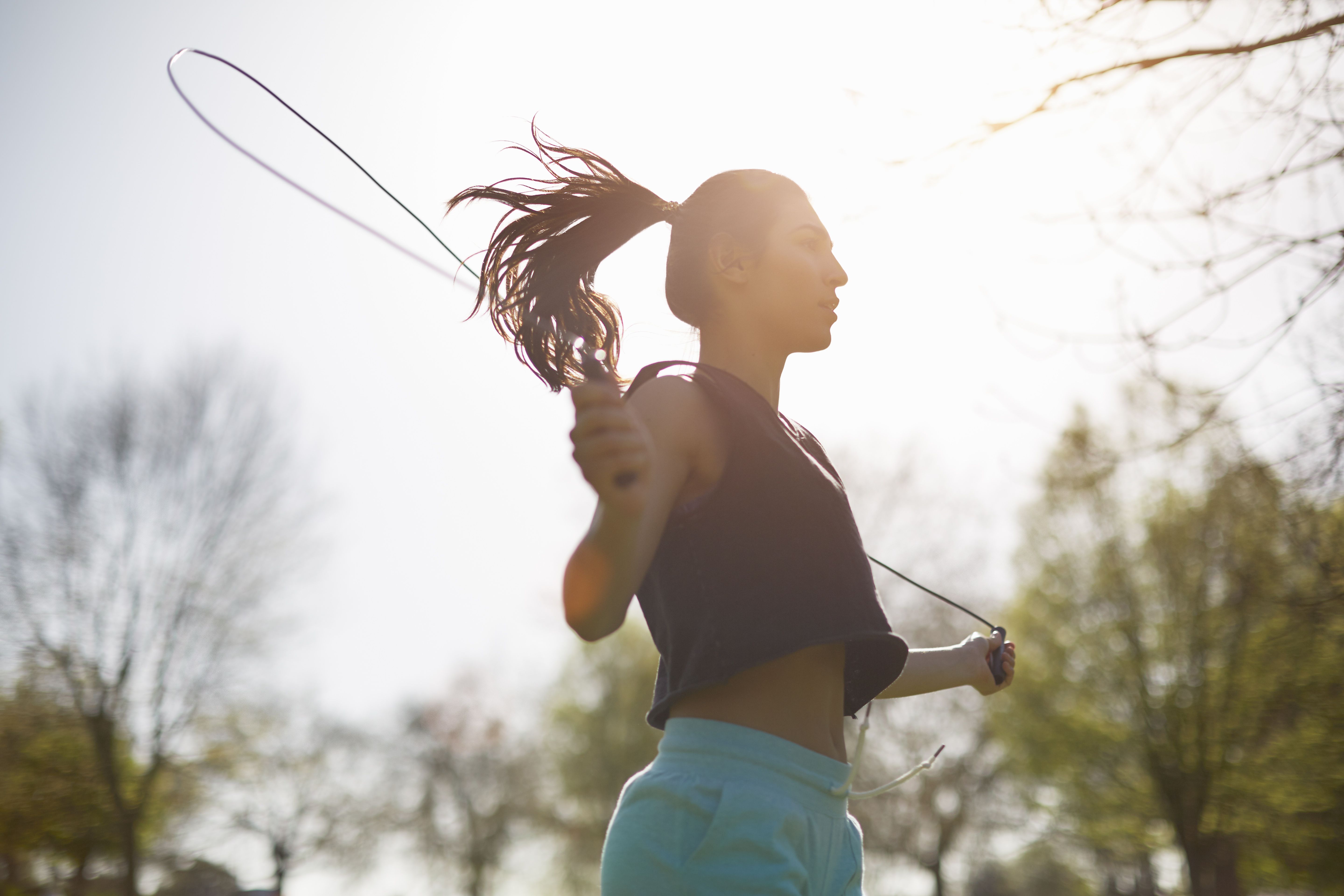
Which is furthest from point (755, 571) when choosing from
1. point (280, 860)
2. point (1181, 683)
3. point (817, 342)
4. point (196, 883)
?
point (280, 860)

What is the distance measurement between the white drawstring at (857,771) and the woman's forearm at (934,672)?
0.10 meters

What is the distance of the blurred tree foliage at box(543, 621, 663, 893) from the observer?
23.1 metres

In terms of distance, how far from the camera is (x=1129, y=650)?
573 inches

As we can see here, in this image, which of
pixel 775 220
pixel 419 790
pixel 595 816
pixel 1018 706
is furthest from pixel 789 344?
pixel 419 790

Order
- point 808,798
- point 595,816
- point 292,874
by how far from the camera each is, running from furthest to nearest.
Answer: point 292,874 < point 595,816 < point 808,798

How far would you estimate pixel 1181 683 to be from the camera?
14.1 meters

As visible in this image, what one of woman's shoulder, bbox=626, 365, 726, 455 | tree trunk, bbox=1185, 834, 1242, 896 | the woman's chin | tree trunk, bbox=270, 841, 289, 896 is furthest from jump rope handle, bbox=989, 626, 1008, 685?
tree trunk, bbox=270, 841, 289, 896

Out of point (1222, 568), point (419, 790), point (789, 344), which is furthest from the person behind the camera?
point (419, 790)

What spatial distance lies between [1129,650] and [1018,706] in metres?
2.26

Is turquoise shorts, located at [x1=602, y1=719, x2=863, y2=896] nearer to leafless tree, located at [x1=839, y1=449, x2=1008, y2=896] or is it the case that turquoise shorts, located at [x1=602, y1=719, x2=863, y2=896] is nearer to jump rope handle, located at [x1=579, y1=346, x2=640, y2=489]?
jump rope handle, located at [x1=579, y1=346, x2=640, y2=489]

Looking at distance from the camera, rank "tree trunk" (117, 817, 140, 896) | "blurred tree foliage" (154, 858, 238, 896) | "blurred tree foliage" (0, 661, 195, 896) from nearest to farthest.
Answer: "tree trunk" (117, 817, 140, 896) → "blurred tree foliage" (0, 661, 195, 896) → "blurred tree foliage" (154, 858, 238, 896)

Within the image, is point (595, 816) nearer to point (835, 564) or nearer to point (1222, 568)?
point (1222, 568)

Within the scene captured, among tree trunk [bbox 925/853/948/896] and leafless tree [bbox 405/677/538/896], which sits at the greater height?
leafless tree [bbox 405/677/538/896]

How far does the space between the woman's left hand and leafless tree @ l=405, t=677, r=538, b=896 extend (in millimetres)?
28708
